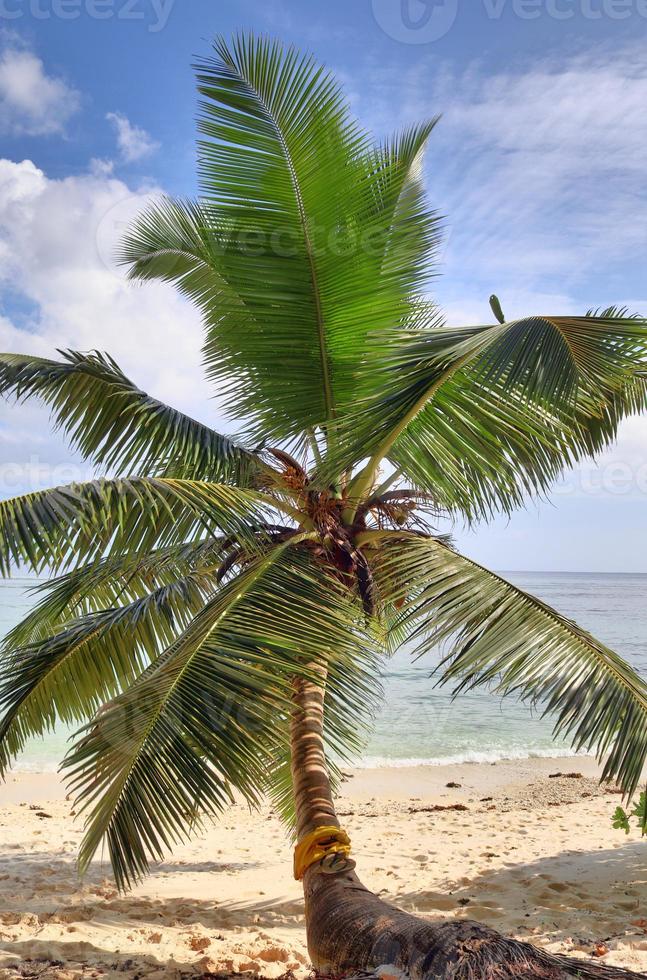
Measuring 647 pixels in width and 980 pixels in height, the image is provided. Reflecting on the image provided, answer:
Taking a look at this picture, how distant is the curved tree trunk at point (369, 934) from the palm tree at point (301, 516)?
0.02 meters

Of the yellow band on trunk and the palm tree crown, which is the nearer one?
the palm tree crown

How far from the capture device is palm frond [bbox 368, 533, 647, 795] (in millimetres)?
3564

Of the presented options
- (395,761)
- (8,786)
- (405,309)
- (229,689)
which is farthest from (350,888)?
(395,761)

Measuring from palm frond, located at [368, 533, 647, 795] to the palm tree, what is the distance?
14 millimetres

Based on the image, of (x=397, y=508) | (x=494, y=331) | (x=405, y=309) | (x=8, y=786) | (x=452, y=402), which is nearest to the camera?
(x=494, y=331)

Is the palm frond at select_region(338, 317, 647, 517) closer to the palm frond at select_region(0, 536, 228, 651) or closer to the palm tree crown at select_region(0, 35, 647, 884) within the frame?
the palm tree crown at select_region(0, 35, 647, 884)

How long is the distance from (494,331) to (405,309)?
156 cm

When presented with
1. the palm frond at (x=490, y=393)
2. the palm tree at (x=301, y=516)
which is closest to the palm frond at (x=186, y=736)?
the palm tree at (x=301, y=516)

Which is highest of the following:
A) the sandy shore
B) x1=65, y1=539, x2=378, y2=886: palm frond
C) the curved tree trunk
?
x1=65, y1=539, x2=378, y2=886: palm frond

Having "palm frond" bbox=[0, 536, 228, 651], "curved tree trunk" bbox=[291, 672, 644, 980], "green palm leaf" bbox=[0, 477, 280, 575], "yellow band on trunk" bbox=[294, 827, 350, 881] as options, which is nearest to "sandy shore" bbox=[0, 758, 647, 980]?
"yellow band on trunk" bbox=[294, 827, 350, 881]

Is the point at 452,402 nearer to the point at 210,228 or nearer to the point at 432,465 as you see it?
the point at 432,465

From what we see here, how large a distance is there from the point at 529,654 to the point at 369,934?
148 centimetres

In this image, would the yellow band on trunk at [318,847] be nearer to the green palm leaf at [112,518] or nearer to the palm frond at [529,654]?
the palm frond at [529,654]

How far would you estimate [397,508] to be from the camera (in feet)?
16.4
